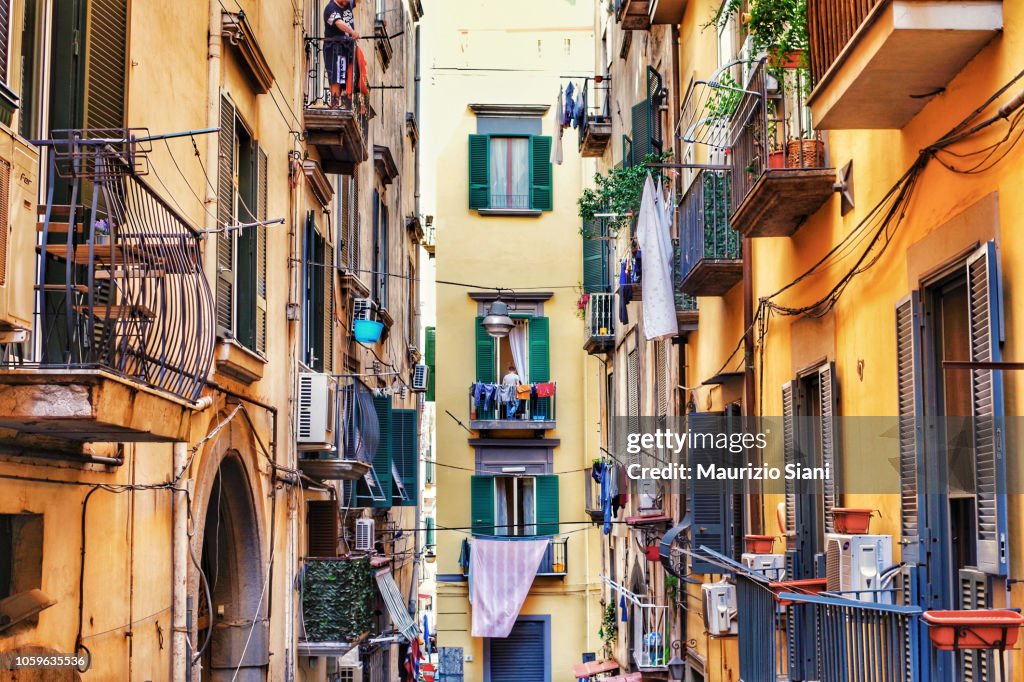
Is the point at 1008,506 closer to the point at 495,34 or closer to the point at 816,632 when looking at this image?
the point at 816,632

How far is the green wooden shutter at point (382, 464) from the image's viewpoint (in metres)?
18.6

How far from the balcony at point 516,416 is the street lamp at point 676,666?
1270cm

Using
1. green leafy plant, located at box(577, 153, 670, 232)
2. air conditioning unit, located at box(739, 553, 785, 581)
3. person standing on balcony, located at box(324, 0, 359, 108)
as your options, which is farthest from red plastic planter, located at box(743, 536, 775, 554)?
person standing on balcony, located at box(324, 0, 359, 108)

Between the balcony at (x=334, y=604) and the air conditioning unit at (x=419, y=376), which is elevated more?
the air conditioning unit at (x=419, y=376)

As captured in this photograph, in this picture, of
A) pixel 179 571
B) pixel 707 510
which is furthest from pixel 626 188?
pixel 179 571

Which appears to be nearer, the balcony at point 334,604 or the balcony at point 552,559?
the balcony at point 334,604

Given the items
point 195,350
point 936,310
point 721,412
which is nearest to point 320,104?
point 721,412

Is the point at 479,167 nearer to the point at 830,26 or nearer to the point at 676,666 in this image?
the point at 676,666

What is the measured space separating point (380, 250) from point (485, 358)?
793 cm

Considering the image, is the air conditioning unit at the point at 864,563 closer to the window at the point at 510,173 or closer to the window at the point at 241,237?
the window at the point at 241,237

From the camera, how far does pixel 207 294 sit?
7.42 metres

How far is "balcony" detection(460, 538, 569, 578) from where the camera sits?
1174 inches

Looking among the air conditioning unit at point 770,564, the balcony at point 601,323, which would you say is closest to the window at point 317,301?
the air conditioning unit at point 770,564

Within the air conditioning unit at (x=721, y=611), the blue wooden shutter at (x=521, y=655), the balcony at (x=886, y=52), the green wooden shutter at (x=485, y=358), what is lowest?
the blue wooden shutter at (x=521, y=655)
